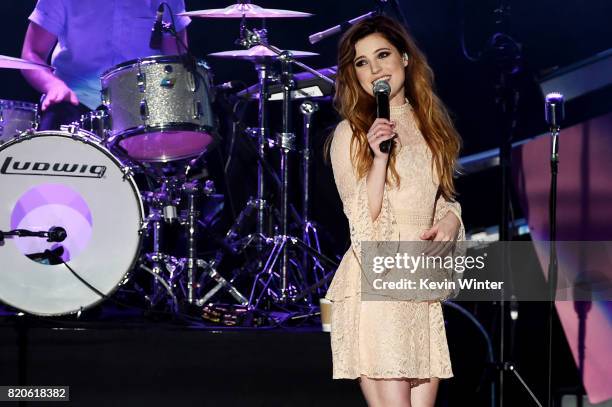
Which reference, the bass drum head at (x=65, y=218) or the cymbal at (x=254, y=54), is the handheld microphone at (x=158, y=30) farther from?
the bass drum head at (x=65, y=218)

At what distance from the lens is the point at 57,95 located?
4.77 m

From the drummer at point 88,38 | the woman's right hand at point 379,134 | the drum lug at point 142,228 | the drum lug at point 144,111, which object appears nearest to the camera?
the woman's right hand at point 379,134

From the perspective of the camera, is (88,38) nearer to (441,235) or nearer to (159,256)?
(159,256)

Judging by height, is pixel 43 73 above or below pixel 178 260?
above

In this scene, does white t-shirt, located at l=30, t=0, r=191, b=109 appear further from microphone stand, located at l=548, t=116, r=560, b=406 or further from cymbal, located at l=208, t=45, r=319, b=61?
microphone stand, located at l=548, t=116, r=560, b=406

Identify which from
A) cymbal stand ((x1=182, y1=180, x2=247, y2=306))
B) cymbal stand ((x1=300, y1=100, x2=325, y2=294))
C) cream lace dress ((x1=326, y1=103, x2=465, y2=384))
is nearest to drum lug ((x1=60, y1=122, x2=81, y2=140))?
cymbal stand ((x1=182, y1=180, x2=247, y2=306))

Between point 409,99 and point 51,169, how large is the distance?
2071 millimetres

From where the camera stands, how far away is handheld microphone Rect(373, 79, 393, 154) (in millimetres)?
2408

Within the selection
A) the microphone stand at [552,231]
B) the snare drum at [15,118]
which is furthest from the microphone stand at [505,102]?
the snare drum at [15,118]

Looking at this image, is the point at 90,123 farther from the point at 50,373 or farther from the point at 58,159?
the point at 50,373

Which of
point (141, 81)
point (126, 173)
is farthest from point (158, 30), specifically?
point (126, 173)

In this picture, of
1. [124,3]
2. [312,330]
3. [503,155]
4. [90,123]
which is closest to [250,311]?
[312,330]

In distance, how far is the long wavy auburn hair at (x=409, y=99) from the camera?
2650 mm

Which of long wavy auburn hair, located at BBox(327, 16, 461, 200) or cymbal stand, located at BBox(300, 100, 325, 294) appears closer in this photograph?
long wavy auburn hair, located at BBox(327, 16, 461, 200)
